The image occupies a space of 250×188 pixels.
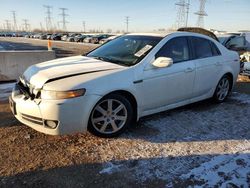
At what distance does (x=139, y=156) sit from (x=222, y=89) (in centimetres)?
313

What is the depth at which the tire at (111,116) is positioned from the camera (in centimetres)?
396

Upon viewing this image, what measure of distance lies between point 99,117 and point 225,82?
10.7 ft

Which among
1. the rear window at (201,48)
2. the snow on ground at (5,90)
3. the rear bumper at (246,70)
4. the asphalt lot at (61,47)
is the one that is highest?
the rear window at (201,48)

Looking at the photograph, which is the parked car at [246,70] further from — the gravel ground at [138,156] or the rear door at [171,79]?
the rear door at [171,79]

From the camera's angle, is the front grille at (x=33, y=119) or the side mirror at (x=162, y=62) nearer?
the front grille at (x=33, y=119)

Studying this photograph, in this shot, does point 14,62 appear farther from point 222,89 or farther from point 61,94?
point 222,89

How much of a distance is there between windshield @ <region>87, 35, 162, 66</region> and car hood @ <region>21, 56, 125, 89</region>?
244 millimetres

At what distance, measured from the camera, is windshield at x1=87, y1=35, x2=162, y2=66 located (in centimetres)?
450

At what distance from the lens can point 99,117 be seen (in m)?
3.99

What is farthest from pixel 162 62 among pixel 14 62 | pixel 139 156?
pixel 14 62

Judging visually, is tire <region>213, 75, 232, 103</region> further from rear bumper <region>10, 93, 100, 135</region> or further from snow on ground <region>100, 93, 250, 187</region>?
rear bumper <region>10, 93, 100, 135</region>

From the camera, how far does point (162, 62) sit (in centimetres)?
432

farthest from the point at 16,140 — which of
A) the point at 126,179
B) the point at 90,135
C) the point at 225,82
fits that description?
the point at 225,82

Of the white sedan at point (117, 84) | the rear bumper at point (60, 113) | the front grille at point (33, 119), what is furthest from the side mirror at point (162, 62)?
the front grille at point (33, 119)
